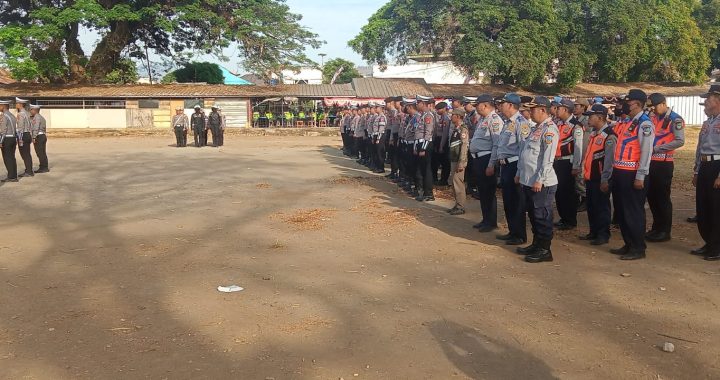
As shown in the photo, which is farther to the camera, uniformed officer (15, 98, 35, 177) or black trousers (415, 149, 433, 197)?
uniformed officer (15, 98, 35, 177)

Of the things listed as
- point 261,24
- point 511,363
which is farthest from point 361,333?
point 261,24

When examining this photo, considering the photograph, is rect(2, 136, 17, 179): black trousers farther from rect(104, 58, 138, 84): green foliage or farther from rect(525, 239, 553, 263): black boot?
rect(104, 58, 138, 84): green foliage

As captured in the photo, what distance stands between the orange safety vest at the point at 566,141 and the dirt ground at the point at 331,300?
1.16m

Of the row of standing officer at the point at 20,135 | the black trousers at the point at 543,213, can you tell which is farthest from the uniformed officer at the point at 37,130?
the black trousers at the point at 543,213

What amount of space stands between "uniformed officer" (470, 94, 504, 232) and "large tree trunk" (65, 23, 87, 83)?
110ft

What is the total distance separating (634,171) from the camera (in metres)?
6.48

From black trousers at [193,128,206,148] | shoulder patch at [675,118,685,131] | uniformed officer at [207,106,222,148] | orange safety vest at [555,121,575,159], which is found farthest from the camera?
uniformed officer at [207,106,222,148]

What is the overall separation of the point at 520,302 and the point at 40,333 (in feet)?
12.0

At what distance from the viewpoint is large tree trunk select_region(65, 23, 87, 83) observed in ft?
117

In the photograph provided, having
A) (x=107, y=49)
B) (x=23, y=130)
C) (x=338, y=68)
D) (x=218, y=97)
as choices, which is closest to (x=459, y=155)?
(x=23, y=130)

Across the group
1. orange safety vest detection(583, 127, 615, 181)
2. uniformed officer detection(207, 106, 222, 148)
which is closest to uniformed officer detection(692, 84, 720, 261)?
orange safety vest detection(583, 127, 615, 181)

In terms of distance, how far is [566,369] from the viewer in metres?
3.81

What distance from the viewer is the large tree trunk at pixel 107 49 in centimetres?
3575

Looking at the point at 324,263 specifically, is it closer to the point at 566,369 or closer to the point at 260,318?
the point at 260,318
